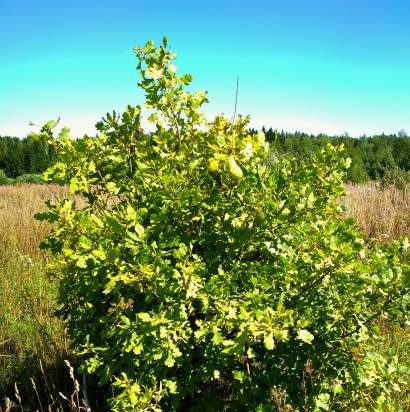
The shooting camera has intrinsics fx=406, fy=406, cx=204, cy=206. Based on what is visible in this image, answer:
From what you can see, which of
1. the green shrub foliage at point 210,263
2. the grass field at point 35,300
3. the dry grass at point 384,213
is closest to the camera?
the green shrub foliage at point 210,263

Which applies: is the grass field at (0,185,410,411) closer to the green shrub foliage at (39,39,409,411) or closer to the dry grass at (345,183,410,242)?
the dry grass at (345,183,410,242)

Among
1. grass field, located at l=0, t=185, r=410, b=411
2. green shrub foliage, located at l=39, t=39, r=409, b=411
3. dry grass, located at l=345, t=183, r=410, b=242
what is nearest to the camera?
green shrub foliage, located at l=39, t=39, r=409, b=411

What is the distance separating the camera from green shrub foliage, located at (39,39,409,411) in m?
1.78

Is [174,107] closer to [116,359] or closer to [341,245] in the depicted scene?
[341,245]

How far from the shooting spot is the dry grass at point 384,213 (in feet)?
21.4

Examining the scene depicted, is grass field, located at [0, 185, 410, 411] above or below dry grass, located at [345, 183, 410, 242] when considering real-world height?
below

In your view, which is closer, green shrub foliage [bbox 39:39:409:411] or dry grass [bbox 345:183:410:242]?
green shrub foliage [bbox 39:39:409:411]

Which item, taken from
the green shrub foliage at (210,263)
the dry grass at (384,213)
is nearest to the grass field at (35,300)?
the dry grass at (384,213)

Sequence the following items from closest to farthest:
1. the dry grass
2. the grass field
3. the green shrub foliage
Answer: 1. the green shrub foliage
2. the grass field
3. the dry grass

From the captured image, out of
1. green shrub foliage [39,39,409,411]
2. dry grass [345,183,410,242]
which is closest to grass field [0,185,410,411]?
dry grass [345,183,410,242]

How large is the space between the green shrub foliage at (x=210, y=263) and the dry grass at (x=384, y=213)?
409 cm

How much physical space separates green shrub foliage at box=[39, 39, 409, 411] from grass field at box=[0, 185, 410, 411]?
0.60m

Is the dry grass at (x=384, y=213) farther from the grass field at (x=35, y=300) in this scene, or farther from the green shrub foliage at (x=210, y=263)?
the green shrub foliage at (x=210, y=263)

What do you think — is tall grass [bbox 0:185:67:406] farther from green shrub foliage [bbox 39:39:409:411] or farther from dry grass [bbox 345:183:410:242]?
dry grass [bbox 345:183:410:242]
